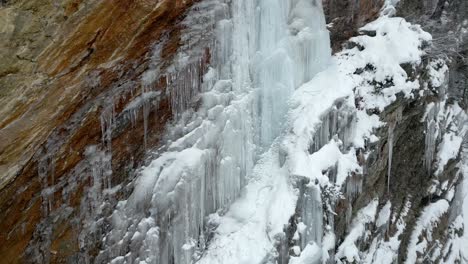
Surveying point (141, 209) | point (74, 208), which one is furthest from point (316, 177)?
point (74, 208)

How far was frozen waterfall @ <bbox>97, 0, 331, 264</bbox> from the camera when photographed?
5.40 metres

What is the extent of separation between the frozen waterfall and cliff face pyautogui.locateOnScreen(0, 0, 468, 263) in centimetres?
20

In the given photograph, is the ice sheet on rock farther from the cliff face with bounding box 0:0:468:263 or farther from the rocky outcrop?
the rocky outcrop

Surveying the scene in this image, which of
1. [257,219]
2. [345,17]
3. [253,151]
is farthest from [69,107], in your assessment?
[345,17]

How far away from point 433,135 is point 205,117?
4.80 meters

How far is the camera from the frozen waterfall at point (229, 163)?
5.40m

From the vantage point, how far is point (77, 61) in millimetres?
4652

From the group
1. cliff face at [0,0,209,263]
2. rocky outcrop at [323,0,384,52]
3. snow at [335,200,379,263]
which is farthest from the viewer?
rocky outcrop at [323,0,384,52]

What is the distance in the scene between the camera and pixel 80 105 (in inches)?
190

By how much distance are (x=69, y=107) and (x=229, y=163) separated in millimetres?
2003

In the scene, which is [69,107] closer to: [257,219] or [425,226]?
[257,219]

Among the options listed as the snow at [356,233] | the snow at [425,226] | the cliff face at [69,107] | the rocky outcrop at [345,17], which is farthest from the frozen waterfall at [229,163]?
the snow at [425,226]

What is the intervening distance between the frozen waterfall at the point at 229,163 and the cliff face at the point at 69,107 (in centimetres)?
36

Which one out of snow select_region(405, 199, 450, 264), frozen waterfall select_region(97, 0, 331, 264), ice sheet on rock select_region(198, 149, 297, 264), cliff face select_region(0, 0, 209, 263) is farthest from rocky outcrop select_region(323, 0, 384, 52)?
snow select_region(405, 199, 450, 264)
